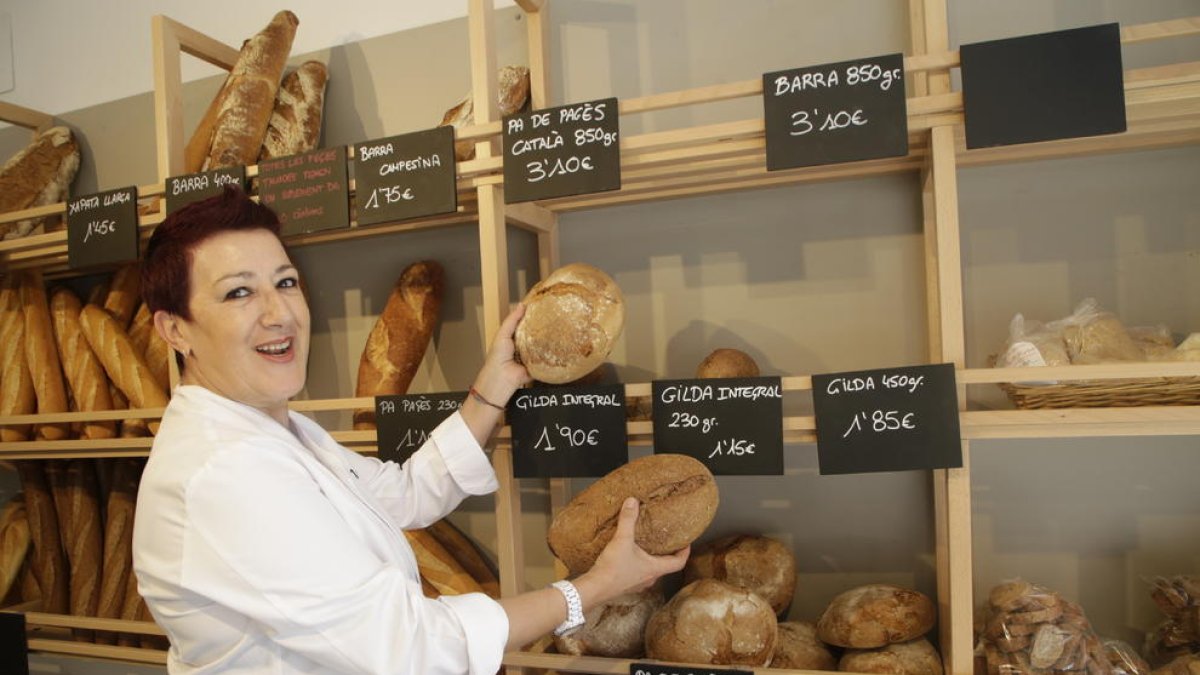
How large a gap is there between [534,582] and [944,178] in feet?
4.22

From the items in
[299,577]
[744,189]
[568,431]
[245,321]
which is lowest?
[299,577]

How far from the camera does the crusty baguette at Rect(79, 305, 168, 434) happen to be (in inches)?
70.5

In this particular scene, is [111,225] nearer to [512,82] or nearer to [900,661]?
[512,82]

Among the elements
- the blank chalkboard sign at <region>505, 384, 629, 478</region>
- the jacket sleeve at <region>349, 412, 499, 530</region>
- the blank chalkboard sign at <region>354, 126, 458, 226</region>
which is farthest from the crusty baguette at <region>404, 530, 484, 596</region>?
the blank chalkboard sign at <region>354, 126, 458, 226</region>

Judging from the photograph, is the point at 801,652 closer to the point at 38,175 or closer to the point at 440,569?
the point at 440,569

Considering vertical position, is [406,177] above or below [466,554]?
above

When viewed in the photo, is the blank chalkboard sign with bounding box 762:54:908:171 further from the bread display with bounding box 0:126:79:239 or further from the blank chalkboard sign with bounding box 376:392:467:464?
the bread display with bounding box 0:126:79:239

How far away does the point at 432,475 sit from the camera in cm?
Result: 144

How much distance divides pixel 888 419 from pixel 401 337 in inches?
42.4

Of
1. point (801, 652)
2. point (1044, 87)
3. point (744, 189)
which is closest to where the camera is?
point (1044, 87)

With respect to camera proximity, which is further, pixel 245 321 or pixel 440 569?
pixel 440 569

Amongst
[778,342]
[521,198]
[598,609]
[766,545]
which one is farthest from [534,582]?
[521,198]

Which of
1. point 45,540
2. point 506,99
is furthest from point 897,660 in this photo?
point 45,540

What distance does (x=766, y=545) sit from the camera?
1458mm
